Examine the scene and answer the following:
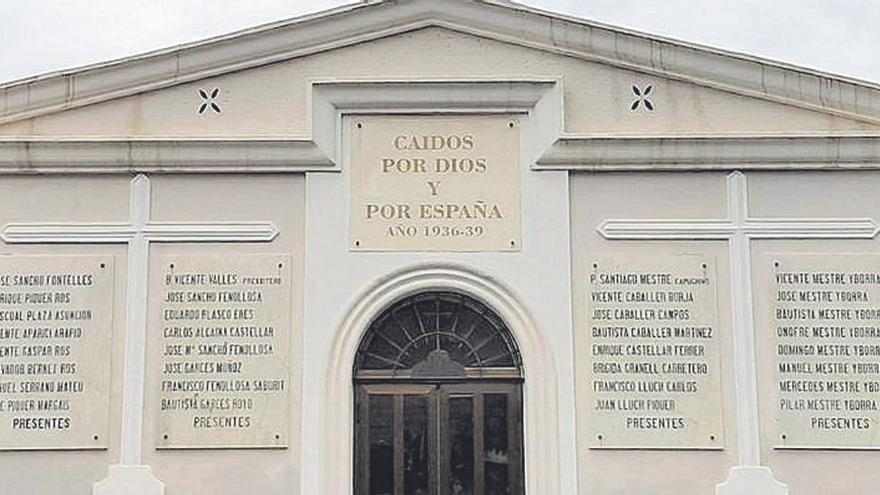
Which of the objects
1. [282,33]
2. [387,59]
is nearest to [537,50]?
[387,59]

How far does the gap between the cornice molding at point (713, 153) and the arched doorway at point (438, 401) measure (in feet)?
4.65

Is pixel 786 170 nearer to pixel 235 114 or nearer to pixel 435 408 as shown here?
pixel 435 408

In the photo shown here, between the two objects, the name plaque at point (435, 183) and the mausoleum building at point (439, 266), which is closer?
the mausoleum building at point (439, 266)

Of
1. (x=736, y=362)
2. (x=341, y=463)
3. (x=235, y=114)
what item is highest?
(x=235, y=114)

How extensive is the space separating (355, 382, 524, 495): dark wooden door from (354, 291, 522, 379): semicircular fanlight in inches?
5.3

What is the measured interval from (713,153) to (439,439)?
10.1ft

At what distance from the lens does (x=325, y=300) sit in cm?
1046

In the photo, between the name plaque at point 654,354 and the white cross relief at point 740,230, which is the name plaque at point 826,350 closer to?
Result: the white cross relief at point 740,230

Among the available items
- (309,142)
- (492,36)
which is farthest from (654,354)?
(309,142)

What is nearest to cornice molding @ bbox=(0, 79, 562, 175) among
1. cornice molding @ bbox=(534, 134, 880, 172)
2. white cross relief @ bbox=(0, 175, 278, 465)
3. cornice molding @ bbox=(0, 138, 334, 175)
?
cornice molding @ bbox=(0, 138, 334, 175)

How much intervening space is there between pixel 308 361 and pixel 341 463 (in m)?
0.81

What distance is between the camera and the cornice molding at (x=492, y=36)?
1069cm

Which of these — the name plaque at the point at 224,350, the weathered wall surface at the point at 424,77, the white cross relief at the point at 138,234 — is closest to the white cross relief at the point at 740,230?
the weathered wall surface at the point at 424,77

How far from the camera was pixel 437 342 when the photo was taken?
1066 centimetres
